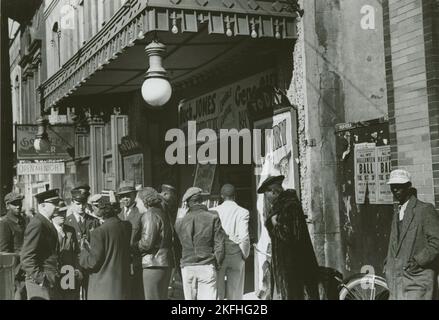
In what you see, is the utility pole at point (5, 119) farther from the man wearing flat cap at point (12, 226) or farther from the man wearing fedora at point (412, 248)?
the man wearing fedora at point (412, 248)

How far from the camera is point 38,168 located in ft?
39.5

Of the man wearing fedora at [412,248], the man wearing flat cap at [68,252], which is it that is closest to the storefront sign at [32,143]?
the man wearing flat cap at [68,252]

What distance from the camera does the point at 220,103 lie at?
10.8 metres

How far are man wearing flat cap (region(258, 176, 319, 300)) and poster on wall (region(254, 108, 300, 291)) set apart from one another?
1695 mm

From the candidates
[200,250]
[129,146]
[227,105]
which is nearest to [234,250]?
[200,250]

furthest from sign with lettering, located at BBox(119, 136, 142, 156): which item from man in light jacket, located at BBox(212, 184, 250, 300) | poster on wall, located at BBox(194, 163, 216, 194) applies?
man in light jacket, located at BBox(212, 184, 250, 300)

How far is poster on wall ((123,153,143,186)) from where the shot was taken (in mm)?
13522

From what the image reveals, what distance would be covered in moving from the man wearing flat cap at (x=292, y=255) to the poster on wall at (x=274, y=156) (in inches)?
66.7

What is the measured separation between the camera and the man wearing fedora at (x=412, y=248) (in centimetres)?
511

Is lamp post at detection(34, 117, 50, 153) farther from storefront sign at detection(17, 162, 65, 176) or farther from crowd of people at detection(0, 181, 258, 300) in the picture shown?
crowd of people at detection(0, 181, 258, 300)
